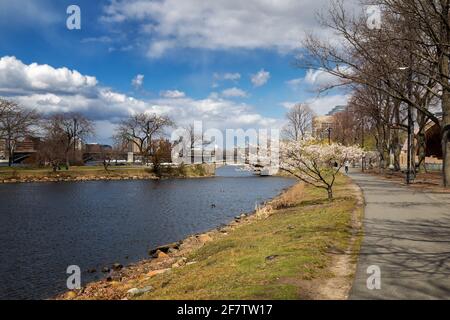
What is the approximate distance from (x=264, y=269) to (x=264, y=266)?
0.35 meters

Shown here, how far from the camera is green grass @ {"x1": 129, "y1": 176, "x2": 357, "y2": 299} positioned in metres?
8.27

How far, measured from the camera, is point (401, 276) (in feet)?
27.9

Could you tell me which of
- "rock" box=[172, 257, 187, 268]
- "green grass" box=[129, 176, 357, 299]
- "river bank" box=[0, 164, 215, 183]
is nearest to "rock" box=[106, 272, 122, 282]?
"rock" box=[172, 257, 187, 268]

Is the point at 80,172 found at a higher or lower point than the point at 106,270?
higher

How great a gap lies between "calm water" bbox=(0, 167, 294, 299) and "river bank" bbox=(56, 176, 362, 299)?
2198 mm

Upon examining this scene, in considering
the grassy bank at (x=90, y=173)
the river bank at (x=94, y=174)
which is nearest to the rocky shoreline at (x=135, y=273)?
the river bank at (x=94, y=174)

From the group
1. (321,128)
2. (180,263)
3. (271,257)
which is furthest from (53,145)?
(271,257)

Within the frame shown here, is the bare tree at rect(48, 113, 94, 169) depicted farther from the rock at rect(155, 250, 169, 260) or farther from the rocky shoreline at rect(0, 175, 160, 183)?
the rock at rect(155, 250, 169, 260)

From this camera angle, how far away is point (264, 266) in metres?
10.1

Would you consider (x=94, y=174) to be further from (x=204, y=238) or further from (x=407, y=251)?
(x=407, y=251)
